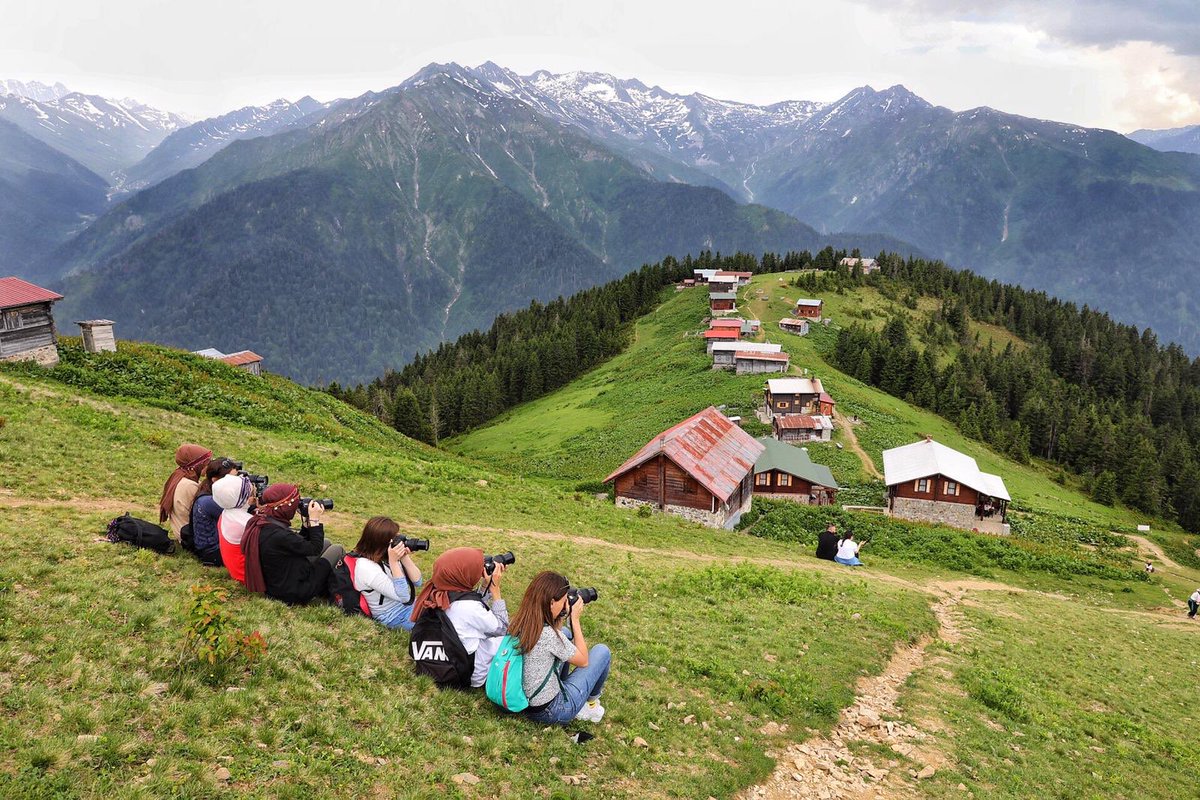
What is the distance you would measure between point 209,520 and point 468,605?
253 inches

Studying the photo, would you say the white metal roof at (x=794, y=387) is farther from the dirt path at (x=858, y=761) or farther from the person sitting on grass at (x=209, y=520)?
the person sitting on grass at (x=209, y=520)

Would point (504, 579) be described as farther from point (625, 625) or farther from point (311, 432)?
point (311, 432)

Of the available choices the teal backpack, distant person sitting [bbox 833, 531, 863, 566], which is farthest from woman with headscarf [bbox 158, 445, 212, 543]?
distant person sitting [bbox 833, 531, 863, 566]

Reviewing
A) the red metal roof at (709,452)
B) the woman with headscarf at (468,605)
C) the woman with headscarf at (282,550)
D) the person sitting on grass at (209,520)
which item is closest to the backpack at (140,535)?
the person sitting on grass at (209,520)

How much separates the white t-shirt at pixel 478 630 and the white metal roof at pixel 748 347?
84.2m

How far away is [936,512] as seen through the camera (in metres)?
56.6

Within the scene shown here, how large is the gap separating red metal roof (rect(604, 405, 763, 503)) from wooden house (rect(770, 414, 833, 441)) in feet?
56.1

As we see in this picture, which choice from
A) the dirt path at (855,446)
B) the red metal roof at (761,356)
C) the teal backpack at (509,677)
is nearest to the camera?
the teal backpack at (509,677)

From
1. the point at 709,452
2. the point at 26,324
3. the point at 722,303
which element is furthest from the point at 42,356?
the point at 722,303

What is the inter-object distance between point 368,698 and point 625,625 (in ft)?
24.0

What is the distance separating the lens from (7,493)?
16.2 m

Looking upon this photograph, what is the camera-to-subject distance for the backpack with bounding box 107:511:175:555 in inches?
487

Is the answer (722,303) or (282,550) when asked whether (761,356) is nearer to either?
(722,303)

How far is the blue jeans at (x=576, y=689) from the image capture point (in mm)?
9297
